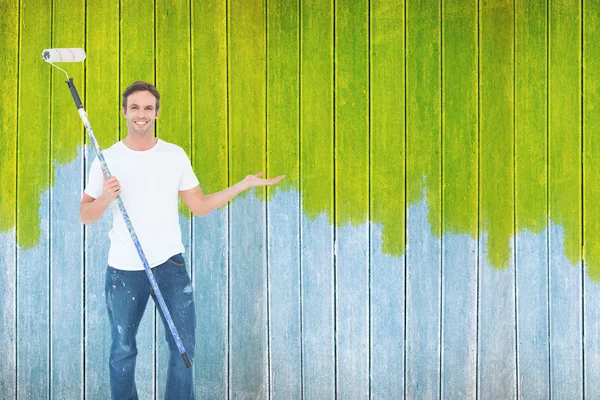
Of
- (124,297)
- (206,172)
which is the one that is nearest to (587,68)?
(206,172)

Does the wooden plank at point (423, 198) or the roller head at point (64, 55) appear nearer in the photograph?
the roller head at point (64, 55)

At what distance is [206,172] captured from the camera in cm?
304


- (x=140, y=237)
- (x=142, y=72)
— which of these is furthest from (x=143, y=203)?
(x=142, y=72)

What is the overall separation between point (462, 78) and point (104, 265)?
1716 mm

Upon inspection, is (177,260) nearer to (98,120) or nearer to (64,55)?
(98,120)

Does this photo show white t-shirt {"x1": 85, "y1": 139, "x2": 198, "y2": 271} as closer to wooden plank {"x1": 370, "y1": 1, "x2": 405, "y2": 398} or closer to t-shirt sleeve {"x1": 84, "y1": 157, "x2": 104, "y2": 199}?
t-shirt sleeve {"x1": 84, "y1": 157, "x2": 104, "y2": 199}

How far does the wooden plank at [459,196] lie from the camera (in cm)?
304

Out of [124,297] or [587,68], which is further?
[587,68]

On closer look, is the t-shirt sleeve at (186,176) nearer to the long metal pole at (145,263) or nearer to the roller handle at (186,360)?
the long metal pole at (145,263)

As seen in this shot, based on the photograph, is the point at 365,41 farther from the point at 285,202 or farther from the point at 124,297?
the point at 124,297

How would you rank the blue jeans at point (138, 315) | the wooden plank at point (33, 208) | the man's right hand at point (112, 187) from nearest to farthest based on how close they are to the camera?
1. the man's right hand at point (112, 187)
2. the blue jeans at point (138, 315)
3. the wooden plank at point (33, 208)

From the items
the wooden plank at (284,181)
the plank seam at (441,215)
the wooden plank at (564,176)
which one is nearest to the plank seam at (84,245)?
the wooden plank at (284,181)

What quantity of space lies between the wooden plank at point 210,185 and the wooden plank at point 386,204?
63cm

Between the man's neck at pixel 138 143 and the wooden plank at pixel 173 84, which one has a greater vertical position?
the wooden plank at pixel 173 84
